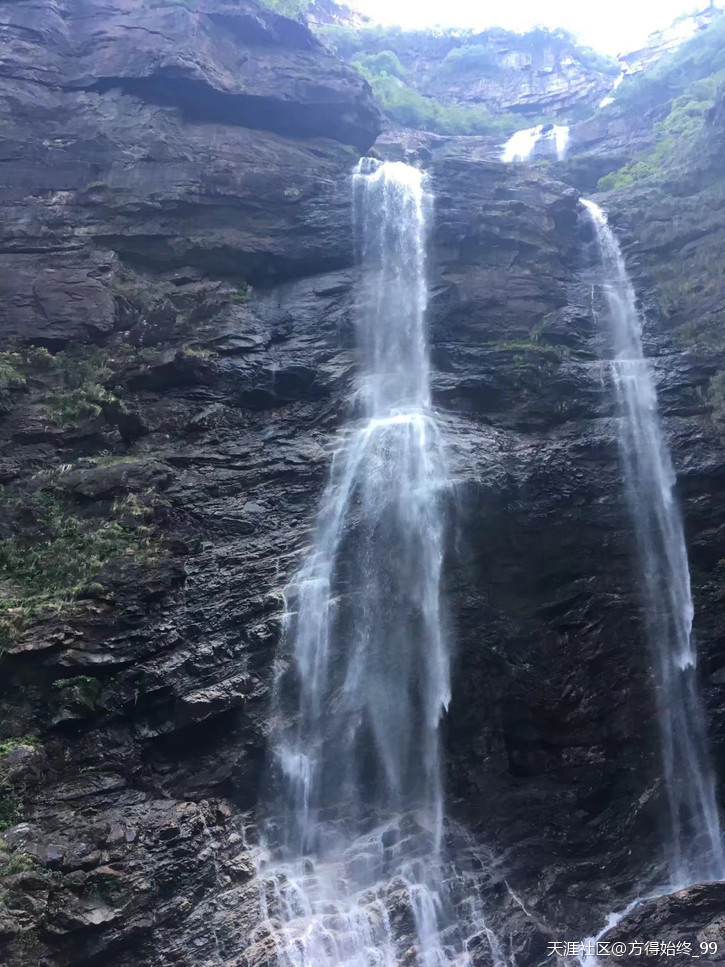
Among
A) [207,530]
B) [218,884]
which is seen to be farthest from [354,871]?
[207,530]

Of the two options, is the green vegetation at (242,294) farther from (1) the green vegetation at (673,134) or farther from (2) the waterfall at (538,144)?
(2) the waterfall at (538,144)

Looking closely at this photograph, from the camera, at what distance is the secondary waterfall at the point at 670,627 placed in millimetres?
12695

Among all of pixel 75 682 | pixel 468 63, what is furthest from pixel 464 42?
pixel 75 682

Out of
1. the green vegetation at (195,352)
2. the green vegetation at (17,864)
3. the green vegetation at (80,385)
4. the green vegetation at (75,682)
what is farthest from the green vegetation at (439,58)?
the green vegetation at (17,864)

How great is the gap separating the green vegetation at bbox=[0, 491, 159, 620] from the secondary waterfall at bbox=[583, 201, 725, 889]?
9.91 metres

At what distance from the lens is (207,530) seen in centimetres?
1433

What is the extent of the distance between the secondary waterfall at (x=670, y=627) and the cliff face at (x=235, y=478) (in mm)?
362

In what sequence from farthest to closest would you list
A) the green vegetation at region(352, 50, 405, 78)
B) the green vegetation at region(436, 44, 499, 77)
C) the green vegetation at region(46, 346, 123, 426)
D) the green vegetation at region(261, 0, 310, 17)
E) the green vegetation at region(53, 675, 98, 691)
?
1. the green vegetation at region(436, 44, 499, 77)
2. the green vegetation at region(352, 50, 405, 78)
3. the green vegetation at region(261, 0, 310, 17)
4. the green vegetation at region(46, 346, 123, 426)
5. the green vegetation at region(53, 675, 98, 691)

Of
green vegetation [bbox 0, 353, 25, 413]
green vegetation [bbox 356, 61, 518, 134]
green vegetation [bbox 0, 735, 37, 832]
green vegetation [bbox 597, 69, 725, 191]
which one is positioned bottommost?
green vegetation [bbox 0, 735, 37, 832]

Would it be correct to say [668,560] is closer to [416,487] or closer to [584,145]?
[416,487]

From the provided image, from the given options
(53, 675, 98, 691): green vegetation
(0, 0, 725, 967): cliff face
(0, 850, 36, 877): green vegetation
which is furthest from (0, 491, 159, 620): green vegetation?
(0, 850, 36, 877): green vegetation

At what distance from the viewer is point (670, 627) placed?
46.3ft

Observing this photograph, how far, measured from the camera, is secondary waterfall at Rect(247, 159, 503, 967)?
1080cm

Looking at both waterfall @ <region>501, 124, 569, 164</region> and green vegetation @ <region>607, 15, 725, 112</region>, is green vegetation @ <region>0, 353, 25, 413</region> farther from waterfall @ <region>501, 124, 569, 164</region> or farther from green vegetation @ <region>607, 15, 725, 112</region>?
green vegetation @ <region>607, 15, 725, 112</region>
